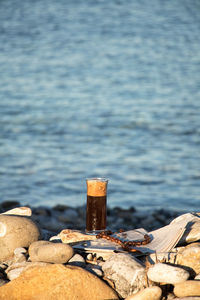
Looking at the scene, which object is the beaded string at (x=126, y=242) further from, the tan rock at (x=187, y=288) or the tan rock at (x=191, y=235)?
the tan rock at (x=187, y=288)

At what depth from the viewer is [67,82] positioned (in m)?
18.7

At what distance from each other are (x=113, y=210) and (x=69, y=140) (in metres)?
5.69

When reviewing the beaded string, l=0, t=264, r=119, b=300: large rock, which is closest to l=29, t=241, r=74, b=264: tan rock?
l=0, t=264, r=119, b=300: large rock

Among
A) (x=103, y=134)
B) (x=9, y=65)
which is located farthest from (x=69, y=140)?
(x=9, y=65)

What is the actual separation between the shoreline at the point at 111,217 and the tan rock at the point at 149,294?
4193 millimetres

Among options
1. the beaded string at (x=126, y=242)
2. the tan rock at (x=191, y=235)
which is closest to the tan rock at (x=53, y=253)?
the beaded string at (x=126, y=242)

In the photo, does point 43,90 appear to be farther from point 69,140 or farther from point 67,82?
point 69,140

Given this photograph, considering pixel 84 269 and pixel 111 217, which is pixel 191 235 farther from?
pixel 111 217

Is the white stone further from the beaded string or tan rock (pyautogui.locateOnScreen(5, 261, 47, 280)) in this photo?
tan rock (pyautogui.locateOnScreen(5, 261, 47, 280))

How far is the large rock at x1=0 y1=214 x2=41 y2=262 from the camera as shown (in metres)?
3.53

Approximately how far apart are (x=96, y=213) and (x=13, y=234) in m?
0.68

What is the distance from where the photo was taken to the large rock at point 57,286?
9.45 feet

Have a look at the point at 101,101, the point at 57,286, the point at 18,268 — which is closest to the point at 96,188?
the point at 18,268

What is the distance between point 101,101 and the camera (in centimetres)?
1720
